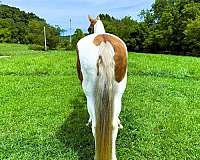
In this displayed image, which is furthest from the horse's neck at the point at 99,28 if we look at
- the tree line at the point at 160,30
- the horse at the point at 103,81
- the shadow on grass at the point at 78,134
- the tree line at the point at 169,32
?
the tree line at the point at 169,32

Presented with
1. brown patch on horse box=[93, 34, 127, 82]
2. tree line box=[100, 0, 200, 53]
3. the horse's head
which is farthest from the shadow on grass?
tree line box=[100, 0, 200, 53]

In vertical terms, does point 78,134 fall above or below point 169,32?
below

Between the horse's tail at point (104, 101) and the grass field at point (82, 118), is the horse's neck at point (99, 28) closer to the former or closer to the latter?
the horse's tail at point (104, 101)

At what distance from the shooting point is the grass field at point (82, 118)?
4078 millimetres

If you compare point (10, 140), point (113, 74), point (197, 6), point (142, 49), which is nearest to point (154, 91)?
point (10, 140)

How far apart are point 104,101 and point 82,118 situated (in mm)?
2060

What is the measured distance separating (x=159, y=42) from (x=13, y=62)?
29133mm

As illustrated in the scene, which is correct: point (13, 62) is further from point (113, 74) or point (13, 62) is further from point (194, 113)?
point (113, 74)

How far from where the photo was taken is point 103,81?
3123 mm

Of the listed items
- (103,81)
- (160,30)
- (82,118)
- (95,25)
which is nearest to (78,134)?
(82,118)

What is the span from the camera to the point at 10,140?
4398mm

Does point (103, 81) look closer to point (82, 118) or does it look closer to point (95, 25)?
point (95, 25)

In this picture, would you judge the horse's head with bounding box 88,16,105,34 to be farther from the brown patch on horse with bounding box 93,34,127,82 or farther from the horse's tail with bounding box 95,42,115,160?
the horse's tail with bounding box 95,42,115,160

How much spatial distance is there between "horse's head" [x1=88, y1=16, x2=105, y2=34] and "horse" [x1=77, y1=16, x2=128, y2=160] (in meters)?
0.51
